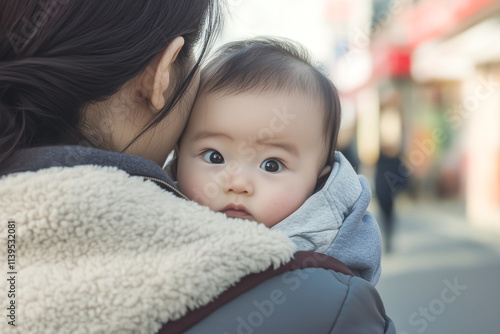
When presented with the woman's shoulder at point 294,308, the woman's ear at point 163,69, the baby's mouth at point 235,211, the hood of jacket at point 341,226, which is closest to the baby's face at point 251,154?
the baby's mouth at point 235,211

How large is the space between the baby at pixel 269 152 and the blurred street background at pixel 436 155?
0.27 m

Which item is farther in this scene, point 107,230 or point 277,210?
point 277,210

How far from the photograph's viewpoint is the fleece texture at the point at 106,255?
0.92 metres

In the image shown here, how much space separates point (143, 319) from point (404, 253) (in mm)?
6398

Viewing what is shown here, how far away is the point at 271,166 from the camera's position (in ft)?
5.32

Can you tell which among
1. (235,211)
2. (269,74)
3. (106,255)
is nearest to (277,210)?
(235,211)

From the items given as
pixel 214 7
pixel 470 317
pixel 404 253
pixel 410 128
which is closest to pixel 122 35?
pixel 214 7

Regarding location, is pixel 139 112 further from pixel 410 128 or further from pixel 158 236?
pixel 410 128

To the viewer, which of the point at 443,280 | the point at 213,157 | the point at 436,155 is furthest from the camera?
the point at 436,155

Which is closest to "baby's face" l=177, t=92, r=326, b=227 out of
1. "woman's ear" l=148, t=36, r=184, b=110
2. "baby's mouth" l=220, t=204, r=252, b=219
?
"baby's mouth" l=220, t=204, r=252, b=219

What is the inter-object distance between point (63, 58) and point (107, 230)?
366mm

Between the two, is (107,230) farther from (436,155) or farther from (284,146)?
(436,155)

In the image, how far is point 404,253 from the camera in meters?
6.86

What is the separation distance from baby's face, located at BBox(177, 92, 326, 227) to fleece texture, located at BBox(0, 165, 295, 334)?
57cm
